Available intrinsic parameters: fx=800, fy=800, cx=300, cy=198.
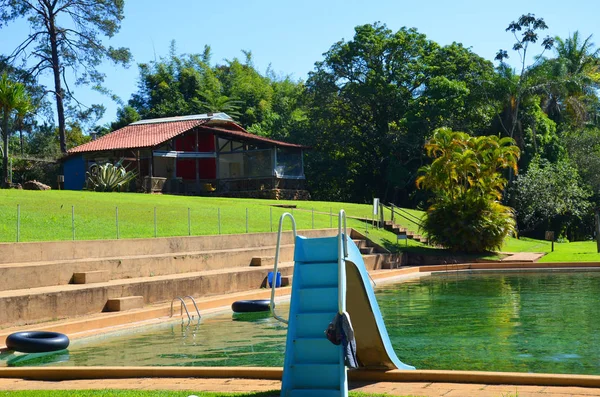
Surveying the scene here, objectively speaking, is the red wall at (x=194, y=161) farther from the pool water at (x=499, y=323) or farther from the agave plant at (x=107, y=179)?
the pool water at (x=499, y=323)

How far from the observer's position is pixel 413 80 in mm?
55062

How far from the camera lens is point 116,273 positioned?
19.9m

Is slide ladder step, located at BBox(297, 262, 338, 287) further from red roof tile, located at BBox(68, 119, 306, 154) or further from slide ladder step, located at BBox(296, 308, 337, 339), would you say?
red roof tile, located at BBox(68, 119, 306, 154)

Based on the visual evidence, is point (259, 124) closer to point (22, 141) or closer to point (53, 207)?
point (22, 141)

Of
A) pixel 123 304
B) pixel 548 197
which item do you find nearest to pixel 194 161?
pixel 548 197

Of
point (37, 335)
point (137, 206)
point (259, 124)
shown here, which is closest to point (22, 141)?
point (259, 124)

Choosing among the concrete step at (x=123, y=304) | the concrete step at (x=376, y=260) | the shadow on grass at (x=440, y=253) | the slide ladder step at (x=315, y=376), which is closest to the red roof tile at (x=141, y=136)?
the shadow on grass at (x=440, y=253)

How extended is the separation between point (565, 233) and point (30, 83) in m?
38.6

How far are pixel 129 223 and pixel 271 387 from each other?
17358 mm

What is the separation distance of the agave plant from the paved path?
3061 centimetres

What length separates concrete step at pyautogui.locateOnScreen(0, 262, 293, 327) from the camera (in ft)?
51.2

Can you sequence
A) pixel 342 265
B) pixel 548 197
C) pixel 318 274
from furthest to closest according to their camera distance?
1. pixel 548 197
2. pixel 318 274
3. pixel 342 265

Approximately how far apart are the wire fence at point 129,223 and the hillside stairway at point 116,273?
1.04m

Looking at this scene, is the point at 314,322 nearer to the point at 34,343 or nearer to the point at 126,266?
the point at 34,343
